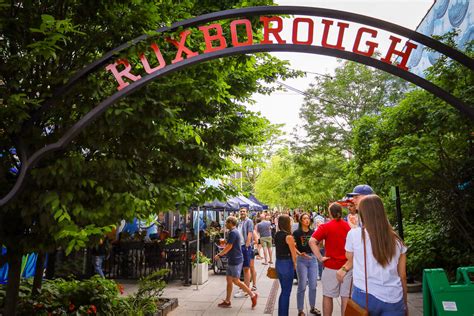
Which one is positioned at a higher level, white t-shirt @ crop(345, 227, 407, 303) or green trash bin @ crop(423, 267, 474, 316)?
white t-shirt @ crop(345, 227, 407, 303)

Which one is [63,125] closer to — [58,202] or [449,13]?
[58,202]

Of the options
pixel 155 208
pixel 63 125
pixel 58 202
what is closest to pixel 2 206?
pixel 58 202

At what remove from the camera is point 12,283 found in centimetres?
464

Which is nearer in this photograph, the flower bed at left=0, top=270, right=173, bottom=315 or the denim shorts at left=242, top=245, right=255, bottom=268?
the flower bed at left=0, top=270, right=173, bottom=315

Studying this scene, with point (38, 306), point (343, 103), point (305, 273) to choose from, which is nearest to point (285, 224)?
point (305, 273)

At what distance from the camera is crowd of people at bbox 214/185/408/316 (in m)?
3.10

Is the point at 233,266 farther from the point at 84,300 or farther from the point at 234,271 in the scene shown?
the point at 84,300

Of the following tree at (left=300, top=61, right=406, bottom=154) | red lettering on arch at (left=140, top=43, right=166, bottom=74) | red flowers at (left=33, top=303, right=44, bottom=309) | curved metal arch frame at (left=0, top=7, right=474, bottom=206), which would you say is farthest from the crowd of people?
tree at (left=300, top=61, right=406, bottom=154)

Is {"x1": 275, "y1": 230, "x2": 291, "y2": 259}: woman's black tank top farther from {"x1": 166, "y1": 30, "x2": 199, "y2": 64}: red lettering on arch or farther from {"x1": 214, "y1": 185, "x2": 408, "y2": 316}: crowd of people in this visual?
{"x1": 166, "y1": 30, "x2": 199, "y2": 64}: red lettering on arch

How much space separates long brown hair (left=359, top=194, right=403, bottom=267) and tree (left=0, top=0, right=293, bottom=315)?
2.15m

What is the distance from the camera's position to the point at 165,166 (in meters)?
5.26

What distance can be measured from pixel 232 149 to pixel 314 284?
2.86 metres

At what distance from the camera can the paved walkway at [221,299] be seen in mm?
7250

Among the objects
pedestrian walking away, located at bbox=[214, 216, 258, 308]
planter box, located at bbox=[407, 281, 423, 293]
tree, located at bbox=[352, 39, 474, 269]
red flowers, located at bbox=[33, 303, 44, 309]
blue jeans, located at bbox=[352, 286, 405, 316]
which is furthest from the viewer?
planter box, located at bbox=[407, 281, 423, 293]
